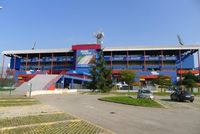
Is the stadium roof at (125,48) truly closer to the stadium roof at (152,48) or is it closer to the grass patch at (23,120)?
the stadium roof at (152,48)

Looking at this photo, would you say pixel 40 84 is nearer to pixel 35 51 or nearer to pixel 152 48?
pixel 152 48

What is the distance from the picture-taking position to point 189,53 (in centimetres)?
10288

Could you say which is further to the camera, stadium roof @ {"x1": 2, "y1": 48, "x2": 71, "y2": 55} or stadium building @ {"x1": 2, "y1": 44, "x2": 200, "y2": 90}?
stadium roof @ {"x1": 2, "y1": 48, "x2": 71, "y2": 55}

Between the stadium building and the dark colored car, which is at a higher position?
the stadium building

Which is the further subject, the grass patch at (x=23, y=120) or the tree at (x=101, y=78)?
the tree at (x=101, y=78)

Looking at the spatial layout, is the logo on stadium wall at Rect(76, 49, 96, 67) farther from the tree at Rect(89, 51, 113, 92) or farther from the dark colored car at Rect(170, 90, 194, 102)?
the dark colored car at Rect(170, 90, 194, 102)

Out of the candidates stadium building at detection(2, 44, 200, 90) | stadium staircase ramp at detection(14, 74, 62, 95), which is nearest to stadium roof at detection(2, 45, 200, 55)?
stadium building at detection(2, 44, 200, 90)

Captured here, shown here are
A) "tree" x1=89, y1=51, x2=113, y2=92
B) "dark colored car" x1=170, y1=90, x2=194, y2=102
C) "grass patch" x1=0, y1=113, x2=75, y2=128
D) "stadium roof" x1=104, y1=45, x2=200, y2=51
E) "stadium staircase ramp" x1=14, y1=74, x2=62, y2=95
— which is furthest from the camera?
"stadium roof" x1=104, y1=45, x2=200, y2=51

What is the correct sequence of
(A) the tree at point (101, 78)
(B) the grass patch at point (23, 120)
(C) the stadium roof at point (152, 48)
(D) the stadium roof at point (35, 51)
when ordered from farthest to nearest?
(D) the stadium roof at point (35, 51), (C) the stadium roof at point (152, 48), (A) the tree at point (101, 78), (B) the grass patch at point (23, 120)

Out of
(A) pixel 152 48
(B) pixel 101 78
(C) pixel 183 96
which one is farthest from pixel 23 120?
(A) pixel 152 48

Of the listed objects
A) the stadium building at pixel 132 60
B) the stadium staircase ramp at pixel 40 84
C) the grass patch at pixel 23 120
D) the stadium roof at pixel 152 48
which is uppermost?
the stadium roof at pixel 152 48

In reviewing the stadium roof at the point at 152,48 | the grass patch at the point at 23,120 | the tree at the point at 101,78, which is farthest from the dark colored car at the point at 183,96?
the stadium roof at the point at 152,48

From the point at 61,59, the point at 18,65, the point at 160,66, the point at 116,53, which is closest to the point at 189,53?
the point at 160,66

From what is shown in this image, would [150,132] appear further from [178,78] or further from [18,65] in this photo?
[18,65]
